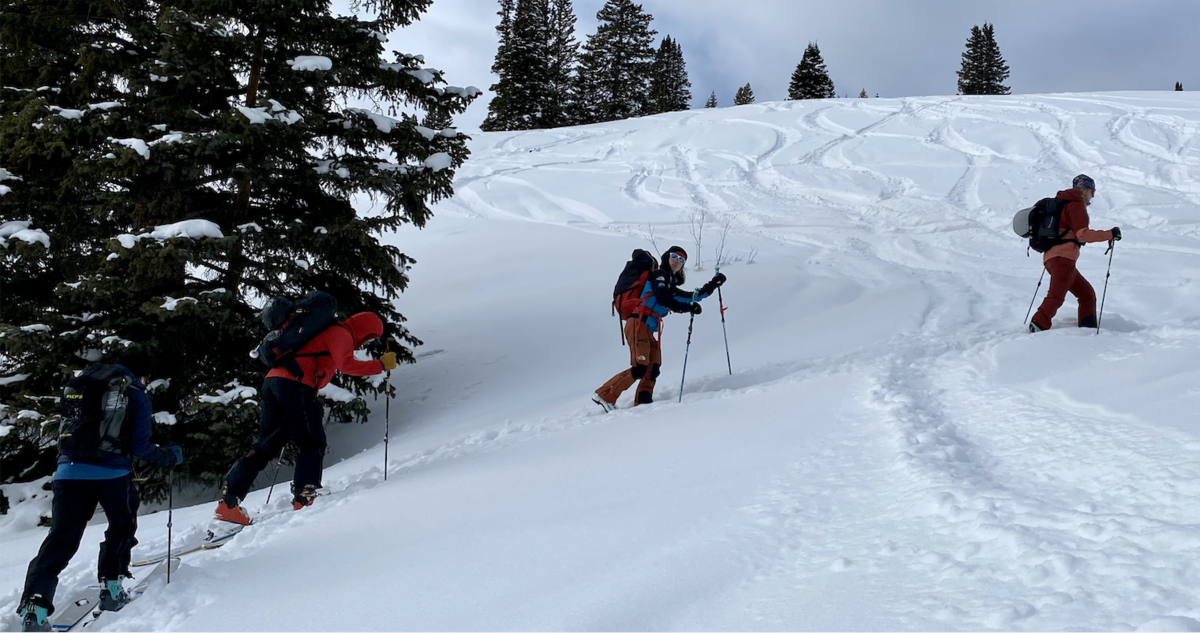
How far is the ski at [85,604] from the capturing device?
4059 millimetres

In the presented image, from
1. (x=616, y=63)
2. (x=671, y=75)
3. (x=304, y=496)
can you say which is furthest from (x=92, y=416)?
(x=671, y=75)

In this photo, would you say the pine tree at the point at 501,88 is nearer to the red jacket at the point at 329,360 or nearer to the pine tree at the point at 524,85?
the pine tree at the point at 524,85

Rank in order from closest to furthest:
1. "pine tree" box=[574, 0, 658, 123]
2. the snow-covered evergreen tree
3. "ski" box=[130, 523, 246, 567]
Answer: "ski" box=[130, 523, 246, 567], the snow-covered evergreen tree, "pine tree" box=[574, 0, 658, 123]

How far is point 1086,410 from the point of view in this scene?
5.10 metres

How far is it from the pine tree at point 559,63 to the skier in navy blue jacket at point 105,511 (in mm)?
40310

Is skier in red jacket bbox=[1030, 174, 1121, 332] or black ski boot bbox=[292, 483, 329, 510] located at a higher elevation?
skier in red jacket bbox=[1030, 174, 1121, 332]

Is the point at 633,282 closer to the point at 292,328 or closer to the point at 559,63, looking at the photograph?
the point at 292,328

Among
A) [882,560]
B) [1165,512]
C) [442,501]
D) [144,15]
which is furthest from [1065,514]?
[144,15]

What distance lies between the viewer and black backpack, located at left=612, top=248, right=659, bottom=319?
23.6 feet

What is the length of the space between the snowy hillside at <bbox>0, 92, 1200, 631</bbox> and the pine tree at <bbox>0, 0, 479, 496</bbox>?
4.97 ft

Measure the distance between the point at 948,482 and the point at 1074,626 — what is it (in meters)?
1.53

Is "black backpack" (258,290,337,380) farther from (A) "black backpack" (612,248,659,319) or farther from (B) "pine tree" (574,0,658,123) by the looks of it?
(B) "pine tree" (574,0,658,123)

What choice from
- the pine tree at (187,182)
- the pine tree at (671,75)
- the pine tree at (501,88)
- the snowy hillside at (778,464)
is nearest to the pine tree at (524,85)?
the pine tree at (501,88)

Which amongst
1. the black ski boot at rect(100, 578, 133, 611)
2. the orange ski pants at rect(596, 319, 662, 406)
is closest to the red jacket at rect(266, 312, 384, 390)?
the black ski boot at rect(100, 578, 133, 611)
